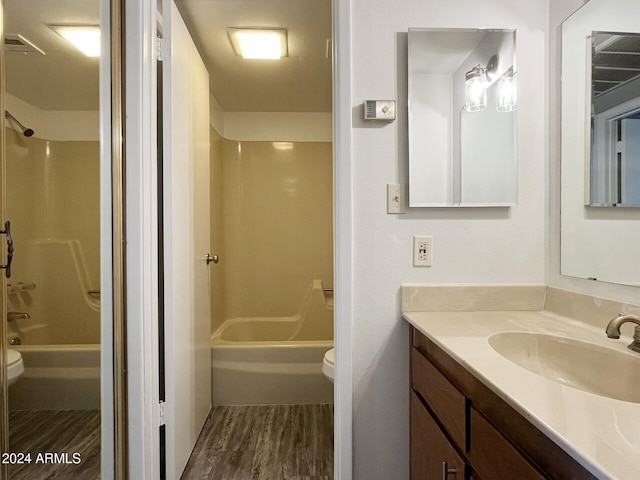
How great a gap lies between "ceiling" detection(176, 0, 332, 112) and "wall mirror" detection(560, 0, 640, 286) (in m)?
1.22

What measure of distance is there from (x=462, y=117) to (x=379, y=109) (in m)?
0.33

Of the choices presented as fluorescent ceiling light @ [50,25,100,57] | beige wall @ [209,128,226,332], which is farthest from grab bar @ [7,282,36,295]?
beige wall @ [209,128,226,332]

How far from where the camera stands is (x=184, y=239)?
1.84 meters

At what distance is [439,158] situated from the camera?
150 centimetres

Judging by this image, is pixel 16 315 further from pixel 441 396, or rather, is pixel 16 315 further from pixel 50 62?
pixel 441 396

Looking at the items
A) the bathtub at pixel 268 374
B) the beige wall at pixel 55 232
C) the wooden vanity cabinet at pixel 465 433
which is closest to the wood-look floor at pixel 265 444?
the bathtub at pixel 268 374

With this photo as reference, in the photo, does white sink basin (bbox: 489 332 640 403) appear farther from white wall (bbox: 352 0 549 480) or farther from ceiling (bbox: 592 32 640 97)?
ceiling (bbox: 592 32 640 97)

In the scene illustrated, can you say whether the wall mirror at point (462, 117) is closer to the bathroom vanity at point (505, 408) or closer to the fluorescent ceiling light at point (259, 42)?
the bathroom vanity at point (505, 408)

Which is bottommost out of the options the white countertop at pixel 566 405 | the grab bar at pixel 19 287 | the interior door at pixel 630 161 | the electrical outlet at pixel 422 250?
the white countertop at pixel 566 405

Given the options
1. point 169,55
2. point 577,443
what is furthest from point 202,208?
point 577,443

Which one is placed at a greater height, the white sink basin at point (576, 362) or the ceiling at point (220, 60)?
the ceiling at point (220, 60)

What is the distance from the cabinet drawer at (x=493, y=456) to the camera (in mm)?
708

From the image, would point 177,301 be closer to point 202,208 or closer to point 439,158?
point 202,208

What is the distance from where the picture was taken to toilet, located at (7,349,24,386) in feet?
3.25
